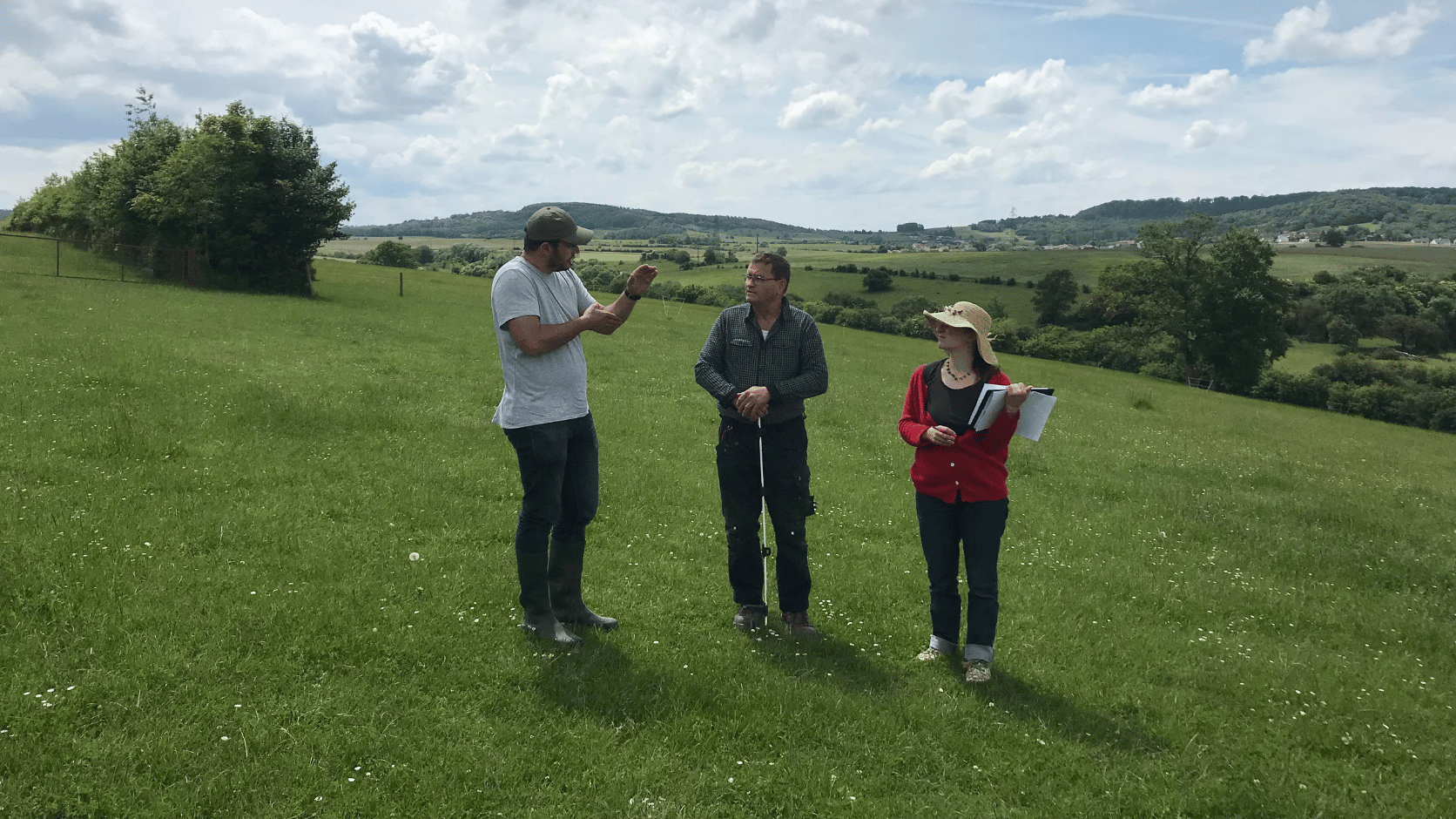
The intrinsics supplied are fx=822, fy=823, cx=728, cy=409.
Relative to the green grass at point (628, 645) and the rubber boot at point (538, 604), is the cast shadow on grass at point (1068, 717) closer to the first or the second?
the green grass at point (628, 645)

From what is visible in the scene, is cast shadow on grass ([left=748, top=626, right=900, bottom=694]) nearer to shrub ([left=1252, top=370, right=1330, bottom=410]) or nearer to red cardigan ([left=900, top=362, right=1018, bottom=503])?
Answer: red cardigan ([left=900, top=362, right=1018, bottom=503])

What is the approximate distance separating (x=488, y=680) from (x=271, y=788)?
152 cm

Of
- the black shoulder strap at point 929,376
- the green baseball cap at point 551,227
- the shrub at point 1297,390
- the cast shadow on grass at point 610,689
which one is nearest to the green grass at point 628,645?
the cast shadow on grass at point 610,689

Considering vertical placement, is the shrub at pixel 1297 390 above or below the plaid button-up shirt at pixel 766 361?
below

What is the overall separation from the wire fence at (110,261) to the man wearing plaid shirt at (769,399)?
39814mm

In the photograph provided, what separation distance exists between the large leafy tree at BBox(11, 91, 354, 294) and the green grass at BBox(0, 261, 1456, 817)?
28.8 meters

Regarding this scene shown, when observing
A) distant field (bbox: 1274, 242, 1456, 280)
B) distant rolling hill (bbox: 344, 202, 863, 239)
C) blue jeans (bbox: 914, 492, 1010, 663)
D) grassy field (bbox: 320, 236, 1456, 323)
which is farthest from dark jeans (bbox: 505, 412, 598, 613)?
distant field (bbox: 1274, 242, 1456, 280)

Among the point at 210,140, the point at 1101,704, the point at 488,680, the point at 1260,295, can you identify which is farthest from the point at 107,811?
the point at 1260,295

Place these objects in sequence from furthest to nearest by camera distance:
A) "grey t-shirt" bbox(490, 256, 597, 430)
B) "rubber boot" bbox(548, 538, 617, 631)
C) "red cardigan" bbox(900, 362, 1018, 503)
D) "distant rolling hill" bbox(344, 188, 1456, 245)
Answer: "distant rolling hill" bbox(344, 188, 1456, 245), "rubber boot" bbox(548, 538, 617, 631), "red cardigan" bbox(900, 362, 1018, 503), "grey t-shirt" bbox(490, 256, 597, 430)

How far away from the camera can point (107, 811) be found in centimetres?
400

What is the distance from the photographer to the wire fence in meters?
36.8

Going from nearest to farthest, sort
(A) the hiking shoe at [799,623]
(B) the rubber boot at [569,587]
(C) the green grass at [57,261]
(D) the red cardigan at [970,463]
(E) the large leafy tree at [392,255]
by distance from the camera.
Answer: (D) the red cardigan at [970,463], (B) the rubber boot at [569,587], (A) the hiking shoe at [799,623], (C) the green grass at [57,261], (E) the large leafy tree at [392,255]

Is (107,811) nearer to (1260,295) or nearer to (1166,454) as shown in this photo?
(1166,454)

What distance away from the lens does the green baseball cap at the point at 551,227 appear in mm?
5547
